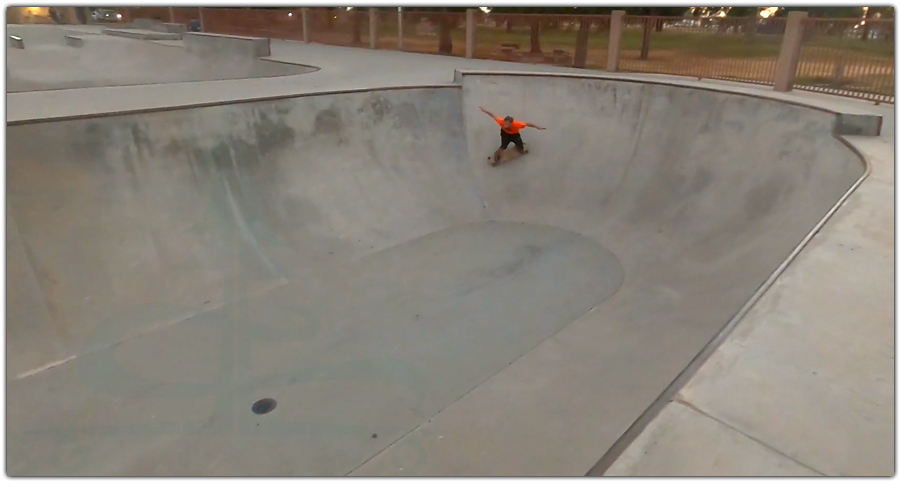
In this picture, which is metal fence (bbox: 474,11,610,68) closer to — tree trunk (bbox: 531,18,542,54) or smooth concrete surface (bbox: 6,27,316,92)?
tree trunk (bbox: 531,18,542,54)

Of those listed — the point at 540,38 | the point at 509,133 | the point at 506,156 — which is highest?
the point at 540,38

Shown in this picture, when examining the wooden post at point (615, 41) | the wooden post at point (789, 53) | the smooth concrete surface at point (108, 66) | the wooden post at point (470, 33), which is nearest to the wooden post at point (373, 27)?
the wooden post at point (470, 33)

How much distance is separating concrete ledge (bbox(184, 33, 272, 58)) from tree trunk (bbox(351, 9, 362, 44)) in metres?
5.04

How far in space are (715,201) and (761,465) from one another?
20.3 ft

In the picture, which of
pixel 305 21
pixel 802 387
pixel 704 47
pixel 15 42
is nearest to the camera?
pixel 802 387

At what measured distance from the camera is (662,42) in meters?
11.7

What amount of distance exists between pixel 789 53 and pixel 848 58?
1.00 m

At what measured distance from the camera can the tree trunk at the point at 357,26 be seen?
19734mm

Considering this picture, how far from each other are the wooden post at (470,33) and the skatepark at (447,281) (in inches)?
256

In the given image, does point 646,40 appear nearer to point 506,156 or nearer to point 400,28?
point 506,156

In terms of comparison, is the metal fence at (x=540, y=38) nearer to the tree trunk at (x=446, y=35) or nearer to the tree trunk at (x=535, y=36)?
the tree trunk at (x=535, y=36)

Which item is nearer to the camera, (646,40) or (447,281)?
(447,281)

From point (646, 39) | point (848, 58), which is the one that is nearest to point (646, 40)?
point (646, 39)

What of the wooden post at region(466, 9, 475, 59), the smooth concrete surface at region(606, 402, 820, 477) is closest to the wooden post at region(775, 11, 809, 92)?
the wooden post at region(466, 9, 475, 59)
